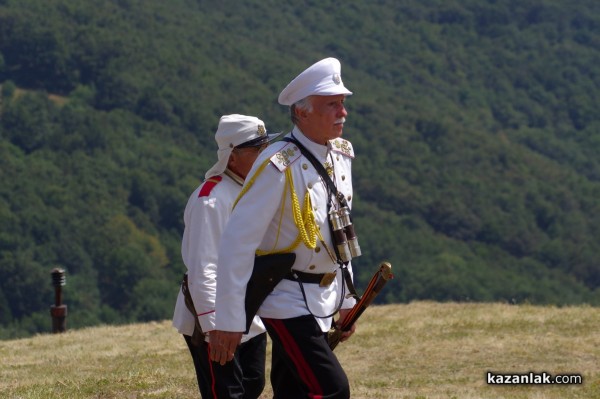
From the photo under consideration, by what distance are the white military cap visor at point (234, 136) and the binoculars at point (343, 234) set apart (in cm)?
105

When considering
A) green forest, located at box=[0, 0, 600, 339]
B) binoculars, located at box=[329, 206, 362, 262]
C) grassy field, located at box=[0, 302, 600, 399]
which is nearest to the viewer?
binoculars, located at box=[329, 206, 362, 262]

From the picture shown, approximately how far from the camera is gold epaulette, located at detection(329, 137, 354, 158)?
6.35 metres

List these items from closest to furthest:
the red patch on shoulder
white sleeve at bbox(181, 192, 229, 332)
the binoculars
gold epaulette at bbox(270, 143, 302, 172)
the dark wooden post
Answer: gold epaulette at bbox(270, 143, 302, 172) → the binoculars → white sleeve at bbox(181, 192, 229, 332) → the red patch on shoulder → the dark wooden post

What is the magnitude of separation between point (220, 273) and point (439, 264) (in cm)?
7716

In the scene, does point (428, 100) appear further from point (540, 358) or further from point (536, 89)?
point (540, 358)

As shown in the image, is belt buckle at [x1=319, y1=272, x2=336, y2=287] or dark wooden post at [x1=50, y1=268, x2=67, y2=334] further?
dark wooden post at [x1=50, y1=268, x2=67, y2=334]

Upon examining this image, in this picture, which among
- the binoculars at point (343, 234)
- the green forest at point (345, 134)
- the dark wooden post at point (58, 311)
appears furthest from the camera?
the green forest at point (345, 134)

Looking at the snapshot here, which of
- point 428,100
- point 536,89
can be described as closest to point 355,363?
point 428,100

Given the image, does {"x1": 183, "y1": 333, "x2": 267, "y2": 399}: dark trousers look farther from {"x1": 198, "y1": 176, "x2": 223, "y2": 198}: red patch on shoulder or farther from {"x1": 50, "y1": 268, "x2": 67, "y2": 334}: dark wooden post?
{"x1": 50, "y1": 268, "x2": 67, "y2": 334}: dark wooden post

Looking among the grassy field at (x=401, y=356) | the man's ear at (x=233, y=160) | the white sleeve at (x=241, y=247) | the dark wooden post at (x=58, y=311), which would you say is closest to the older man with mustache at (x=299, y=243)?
the white sleeve at (x=241, y=247)

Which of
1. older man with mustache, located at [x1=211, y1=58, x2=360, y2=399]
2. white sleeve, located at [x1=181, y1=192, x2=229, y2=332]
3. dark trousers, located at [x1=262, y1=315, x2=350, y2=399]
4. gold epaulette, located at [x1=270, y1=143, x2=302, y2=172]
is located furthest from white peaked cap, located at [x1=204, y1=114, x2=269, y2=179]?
dark trousers, located at [x1=262, y1=315, x2=350, y2=399]

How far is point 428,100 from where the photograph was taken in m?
136

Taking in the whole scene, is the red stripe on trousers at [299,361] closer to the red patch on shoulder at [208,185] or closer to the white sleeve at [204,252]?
the white sleeve at [204,252]

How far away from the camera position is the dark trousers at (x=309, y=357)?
586 centimetres
